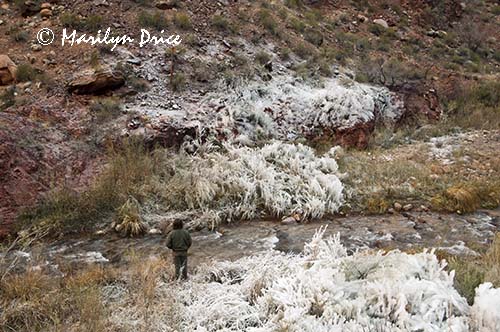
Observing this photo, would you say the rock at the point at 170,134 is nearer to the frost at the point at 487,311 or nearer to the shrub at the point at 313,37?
the shrub at the point at 313,37

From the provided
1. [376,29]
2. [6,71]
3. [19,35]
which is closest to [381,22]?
[376,29]

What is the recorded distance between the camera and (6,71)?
9.53 metres

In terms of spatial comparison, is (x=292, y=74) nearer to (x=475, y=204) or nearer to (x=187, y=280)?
(x=475, y=204)

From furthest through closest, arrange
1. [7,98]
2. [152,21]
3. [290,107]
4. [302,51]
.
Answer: [302,51]
[152,21]
[290,107]
[7,98]

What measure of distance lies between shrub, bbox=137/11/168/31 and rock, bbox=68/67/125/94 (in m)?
2.25

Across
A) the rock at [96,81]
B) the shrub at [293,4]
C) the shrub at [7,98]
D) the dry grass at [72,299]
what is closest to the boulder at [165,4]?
the rock at [96,81]

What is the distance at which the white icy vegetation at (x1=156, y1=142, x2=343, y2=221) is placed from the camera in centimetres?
807

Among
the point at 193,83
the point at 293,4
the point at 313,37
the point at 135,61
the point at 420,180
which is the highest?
the point at 293,4

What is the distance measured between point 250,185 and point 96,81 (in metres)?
4.06

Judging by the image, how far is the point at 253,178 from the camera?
8.54 m

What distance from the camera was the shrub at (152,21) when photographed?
11531mm

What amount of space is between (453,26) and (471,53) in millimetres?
2246

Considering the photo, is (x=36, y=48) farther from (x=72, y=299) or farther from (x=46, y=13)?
(x=72, y=299)

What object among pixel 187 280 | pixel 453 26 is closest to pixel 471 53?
pixel 453 26
